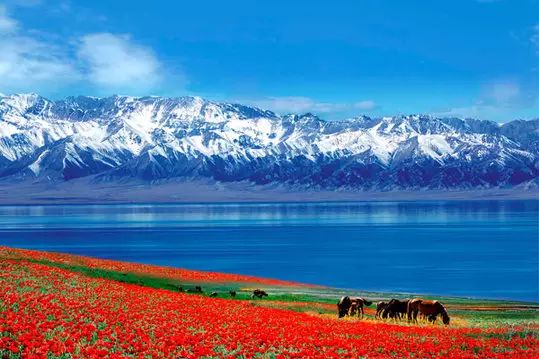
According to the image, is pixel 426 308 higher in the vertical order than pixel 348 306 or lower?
higher

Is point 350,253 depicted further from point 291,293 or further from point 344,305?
point 344,305

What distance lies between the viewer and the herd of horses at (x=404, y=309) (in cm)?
3691

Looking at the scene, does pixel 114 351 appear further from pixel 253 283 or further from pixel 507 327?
pixel 253 283

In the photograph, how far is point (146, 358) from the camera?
20250mm

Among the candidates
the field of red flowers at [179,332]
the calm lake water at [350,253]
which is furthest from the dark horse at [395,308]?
the calm lake water at [350,253]

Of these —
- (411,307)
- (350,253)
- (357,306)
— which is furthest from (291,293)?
(350,253)

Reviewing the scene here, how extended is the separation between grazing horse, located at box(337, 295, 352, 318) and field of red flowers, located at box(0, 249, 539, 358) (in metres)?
4.79

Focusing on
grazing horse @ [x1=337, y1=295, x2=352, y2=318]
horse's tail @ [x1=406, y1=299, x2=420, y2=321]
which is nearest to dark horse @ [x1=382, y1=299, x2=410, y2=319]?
horse's tail @ [x1=406, y1=299, x2=420, y2=321]

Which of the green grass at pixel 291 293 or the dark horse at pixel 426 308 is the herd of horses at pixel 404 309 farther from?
the green grass at pixel 291 293

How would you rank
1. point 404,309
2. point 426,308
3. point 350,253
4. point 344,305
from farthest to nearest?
point 350,253 < point 344,305 < point 404,309 < point 426,308

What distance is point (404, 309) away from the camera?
37.7 meters

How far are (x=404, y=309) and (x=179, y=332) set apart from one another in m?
16.4

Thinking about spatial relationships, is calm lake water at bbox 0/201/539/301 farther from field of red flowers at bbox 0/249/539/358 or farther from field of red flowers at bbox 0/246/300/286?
field of red flowers at bbox 0/249/539/358

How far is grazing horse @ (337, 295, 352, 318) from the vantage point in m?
38.0
